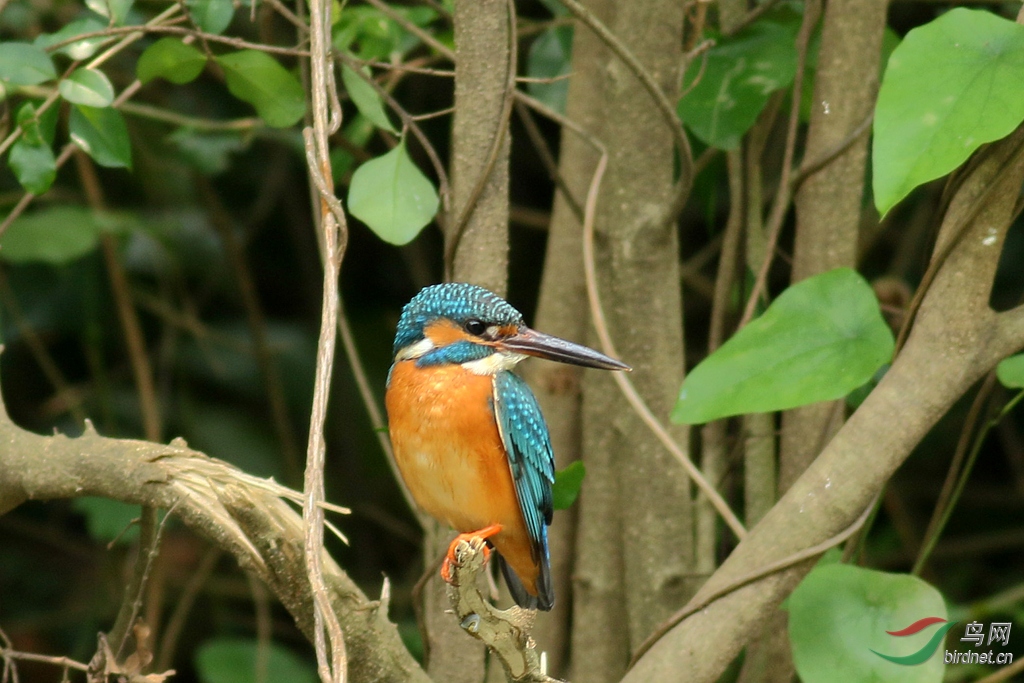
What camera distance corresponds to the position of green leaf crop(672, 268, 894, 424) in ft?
5.88

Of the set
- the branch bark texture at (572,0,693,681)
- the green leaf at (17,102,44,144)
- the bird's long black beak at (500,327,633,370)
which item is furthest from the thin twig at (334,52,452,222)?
the green leaf at (17,102,44,144)

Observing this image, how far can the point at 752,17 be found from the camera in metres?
2.36

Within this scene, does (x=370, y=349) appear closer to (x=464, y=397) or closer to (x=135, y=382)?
(x=135, y=382)

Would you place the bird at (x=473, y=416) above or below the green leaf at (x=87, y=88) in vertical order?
below

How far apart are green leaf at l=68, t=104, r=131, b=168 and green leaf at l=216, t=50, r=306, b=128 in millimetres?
244

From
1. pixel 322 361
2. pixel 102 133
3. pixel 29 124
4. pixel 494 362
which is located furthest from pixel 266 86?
pixel 322 361

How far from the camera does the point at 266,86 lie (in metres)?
2.18

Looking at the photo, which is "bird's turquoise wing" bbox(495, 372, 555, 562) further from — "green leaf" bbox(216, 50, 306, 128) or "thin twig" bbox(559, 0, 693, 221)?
"green leaf" bbox(216, 50, 306, 128)

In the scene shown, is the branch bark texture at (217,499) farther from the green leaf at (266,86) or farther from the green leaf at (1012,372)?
the green leaf at (1012,372)

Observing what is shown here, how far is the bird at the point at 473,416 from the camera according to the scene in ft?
6.41

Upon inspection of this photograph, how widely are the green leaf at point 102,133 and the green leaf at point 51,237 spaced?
1.22m

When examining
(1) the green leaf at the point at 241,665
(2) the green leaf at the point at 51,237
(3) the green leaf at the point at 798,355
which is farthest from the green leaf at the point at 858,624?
(2) the green leaf at the point at 51,237

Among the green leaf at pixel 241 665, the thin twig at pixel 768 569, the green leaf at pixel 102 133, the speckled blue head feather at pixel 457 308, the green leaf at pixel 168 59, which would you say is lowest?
the green leaf at pixel 241 665

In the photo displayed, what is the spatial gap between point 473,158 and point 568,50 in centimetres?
91
